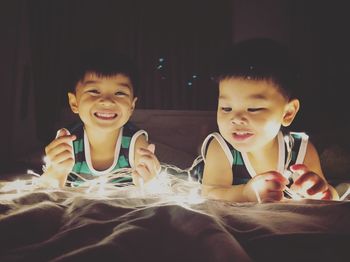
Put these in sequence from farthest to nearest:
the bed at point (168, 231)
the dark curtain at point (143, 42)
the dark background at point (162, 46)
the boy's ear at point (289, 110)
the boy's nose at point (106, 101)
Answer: the dark curtain at point (143, 42)
the dark background at point (162, 46)
the boy's nose at point (106, 101)
the boy's ear at point (289, 110)
the bed at point (168, 231)

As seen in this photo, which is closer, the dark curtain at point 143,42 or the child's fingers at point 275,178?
the child's fingers at point 275,178

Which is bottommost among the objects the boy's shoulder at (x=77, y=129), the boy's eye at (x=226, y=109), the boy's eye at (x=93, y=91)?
the boy's shoulder at (x=77, y=129)

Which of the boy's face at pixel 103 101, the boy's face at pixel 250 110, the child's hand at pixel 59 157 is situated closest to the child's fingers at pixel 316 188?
the boy's face at pixel 250 110

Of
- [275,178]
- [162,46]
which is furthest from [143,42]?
[275,178]

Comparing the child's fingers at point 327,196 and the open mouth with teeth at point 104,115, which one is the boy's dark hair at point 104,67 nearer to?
the open mouth with teeth at point 104,115

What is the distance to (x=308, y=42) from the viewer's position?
3119 millimetres

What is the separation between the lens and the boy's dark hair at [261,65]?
1566 millimetres

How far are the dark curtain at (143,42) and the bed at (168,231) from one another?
7.14 feet

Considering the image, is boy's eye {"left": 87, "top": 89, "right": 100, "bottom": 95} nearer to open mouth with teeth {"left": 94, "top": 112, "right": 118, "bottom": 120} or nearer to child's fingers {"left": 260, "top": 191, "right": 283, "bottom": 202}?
open mouth with teeth {"left": 94, "top": 112, "right": 118, "bottom": 120}

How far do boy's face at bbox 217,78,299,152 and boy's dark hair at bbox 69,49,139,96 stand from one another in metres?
0.55

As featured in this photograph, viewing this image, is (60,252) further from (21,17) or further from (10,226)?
(21,17)

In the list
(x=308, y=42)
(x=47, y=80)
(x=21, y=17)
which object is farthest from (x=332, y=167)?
(x=21, y=17)

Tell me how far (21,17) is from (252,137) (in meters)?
2.48

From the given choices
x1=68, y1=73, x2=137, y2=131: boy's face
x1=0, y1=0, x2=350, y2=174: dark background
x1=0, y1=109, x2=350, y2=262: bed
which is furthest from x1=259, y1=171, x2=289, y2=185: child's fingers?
x1=0, y1=0, x2=350, y2=174: dark background
